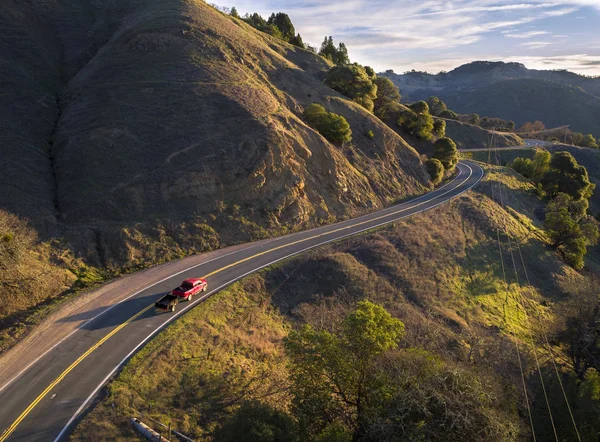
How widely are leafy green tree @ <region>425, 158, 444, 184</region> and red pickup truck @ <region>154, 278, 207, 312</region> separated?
48378 millimetres

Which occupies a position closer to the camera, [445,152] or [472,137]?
[445,152]

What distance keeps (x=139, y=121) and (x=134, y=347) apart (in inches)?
1200

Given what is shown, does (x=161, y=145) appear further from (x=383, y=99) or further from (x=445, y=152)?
(x=383, y=99)

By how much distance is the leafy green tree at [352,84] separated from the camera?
70.5 metres

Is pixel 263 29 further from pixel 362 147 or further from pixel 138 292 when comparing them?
pixel 138 292

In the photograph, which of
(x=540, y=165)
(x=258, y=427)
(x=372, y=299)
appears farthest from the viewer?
(x=540, y=165)

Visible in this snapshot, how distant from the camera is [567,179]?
70.3 m

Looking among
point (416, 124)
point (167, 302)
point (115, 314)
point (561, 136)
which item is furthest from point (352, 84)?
point (561, 136)

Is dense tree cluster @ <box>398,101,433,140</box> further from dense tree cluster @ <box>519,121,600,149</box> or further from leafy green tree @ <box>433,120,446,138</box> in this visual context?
dense tree cluster @ <box>519,121,600,149</box>

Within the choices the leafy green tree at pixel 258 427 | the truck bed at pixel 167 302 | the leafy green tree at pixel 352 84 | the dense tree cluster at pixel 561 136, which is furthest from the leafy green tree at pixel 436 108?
the leafy green tree at pixel 258 427

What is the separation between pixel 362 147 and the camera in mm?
58250

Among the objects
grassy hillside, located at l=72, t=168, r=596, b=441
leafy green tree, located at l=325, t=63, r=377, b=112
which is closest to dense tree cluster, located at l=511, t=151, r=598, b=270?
grassy hillside, located at l=72, t=168, r=596, b=441

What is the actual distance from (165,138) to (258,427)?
117 feet

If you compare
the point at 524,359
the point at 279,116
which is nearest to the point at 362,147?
the point at 279,116
